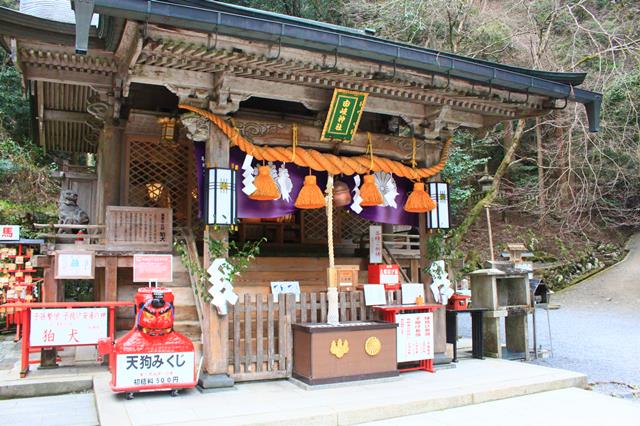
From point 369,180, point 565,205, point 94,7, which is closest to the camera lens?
point 94,7

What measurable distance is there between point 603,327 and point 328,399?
10.9 metres

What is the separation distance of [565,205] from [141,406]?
20.0 meters

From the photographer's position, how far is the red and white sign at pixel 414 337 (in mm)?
7906

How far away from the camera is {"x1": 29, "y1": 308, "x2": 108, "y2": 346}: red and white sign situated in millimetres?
7363

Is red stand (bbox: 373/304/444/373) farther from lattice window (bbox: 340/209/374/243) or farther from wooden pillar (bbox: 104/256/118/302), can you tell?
lattice window (bbox: 340/209/374/243)

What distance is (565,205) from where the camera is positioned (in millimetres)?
21406

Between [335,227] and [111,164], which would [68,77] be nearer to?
[111,164]

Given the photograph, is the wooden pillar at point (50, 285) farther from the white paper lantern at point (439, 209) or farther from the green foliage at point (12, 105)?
the green foliage at point (12, 105)

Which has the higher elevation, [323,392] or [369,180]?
[369,180]

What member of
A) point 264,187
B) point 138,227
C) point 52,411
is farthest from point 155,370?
point 138,227

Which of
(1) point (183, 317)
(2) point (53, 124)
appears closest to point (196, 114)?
(1) point (183, 317)

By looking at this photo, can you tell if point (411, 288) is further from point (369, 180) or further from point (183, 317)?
point (183, 317)

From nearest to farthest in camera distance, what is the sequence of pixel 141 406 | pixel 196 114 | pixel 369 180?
pixel 141 406, pixel 196 114, pixel 369 180

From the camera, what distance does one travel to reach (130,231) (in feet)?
31.1
